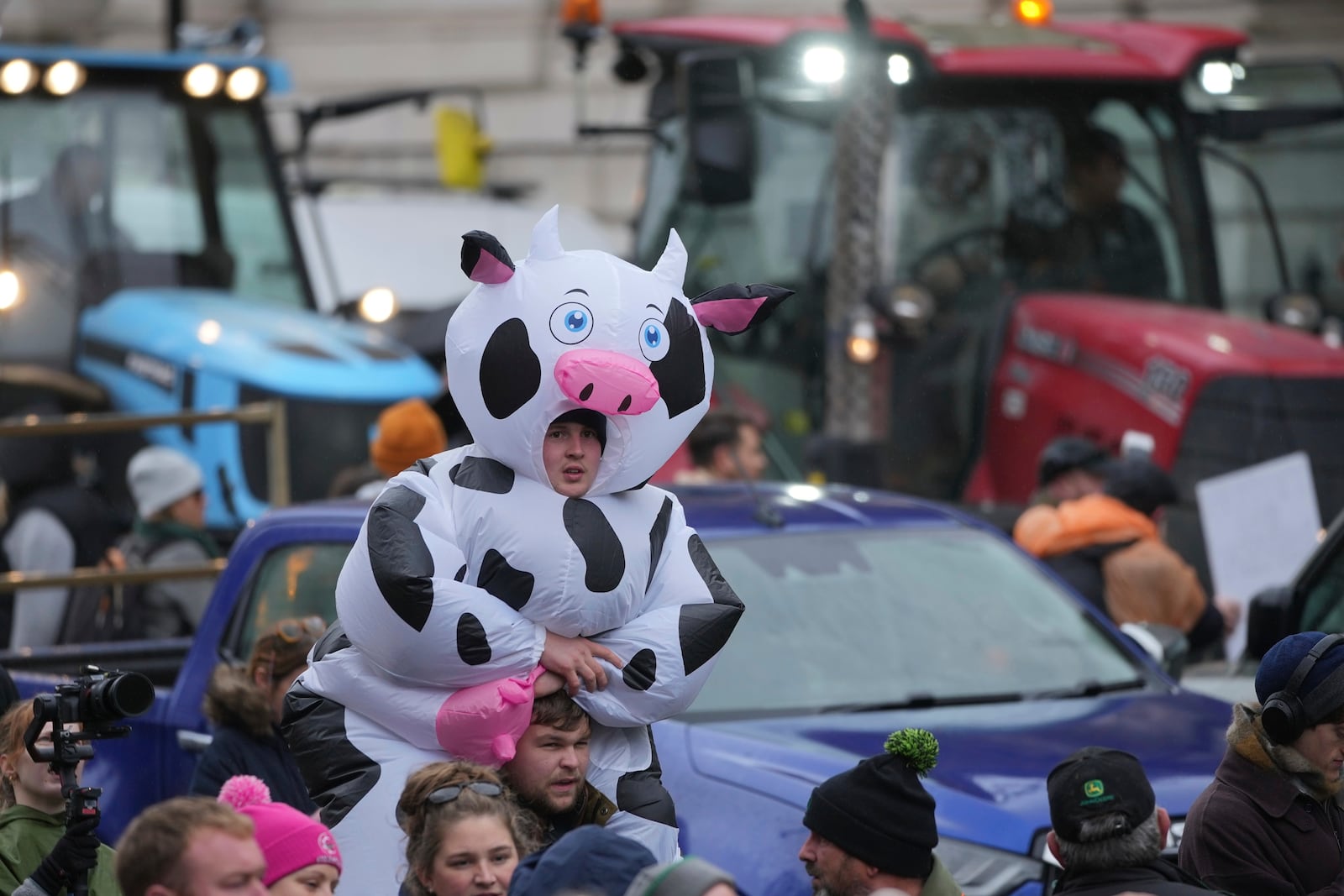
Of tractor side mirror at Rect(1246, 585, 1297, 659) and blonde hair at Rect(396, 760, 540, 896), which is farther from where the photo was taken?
tractor side mirror at Rect(1246, 585, 1297, 659)

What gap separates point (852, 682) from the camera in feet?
18.6

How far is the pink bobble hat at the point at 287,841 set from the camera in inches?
138

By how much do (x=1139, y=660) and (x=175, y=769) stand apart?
2692 mm

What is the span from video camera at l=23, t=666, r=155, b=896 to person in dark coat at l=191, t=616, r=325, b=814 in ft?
3.69

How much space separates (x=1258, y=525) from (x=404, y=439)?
142 inches

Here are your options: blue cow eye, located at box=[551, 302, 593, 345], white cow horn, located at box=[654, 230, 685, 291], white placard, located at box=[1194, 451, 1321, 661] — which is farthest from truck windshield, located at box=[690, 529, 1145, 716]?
white placard, located at box=[1194, 451, 1321, 661]

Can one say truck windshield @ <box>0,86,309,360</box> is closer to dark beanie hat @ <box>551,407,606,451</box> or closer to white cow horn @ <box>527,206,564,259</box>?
white cow horn @ <box>527,206,564,259</box>

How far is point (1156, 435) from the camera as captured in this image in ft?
33.0

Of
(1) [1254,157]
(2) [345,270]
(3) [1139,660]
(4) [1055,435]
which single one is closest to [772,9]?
(2) [345,270]

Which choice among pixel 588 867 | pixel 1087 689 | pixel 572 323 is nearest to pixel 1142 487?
pixel 1087 689

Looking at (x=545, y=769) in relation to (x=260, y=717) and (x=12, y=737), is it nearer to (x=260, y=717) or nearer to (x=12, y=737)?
(x=12, y=737)

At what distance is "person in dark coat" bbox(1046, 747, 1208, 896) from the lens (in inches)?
155

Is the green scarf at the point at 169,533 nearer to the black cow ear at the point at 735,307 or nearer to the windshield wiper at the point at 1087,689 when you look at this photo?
the windshield wiper at the point at 1087,689

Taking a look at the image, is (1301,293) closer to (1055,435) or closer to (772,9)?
(1055,435)
